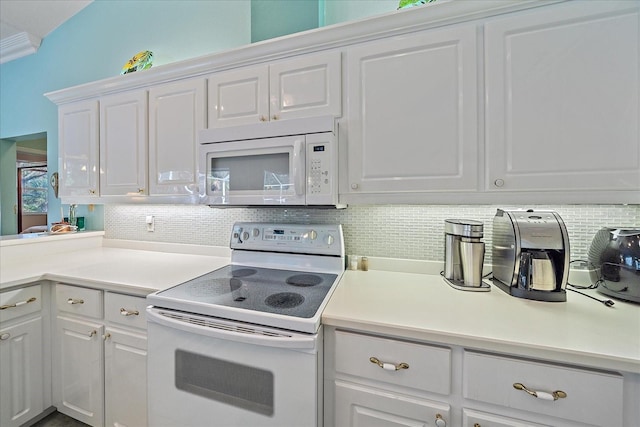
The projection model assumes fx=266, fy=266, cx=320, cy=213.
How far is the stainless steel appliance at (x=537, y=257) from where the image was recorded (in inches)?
41.3

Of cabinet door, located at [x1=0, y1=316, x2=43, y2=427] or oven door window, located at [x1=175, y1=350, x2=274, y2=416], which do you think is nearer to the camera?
oven door window, located at [x1=175, y1=350, x2=274, y2=416]

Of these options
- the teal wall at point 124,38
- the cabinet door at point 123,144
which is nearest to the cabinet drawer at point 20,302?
the cabinet door at point 123,144

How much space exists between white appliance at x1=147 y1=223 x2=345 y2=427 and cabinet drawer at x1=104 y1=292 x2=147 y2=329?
0.22 meters

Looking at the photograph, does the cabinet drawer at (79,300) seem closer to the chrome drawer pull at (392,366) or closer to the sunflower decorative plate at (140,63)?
the chrome drawer pull at (392,366)

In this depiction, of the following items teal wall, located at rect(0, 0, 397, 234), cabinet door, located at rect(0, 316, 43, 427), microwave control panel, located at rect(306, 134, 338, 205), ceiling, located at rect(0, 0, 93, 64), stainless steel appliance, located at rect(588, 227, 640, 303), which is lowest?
cabinet door, located at rect(0, 316, 43, 427)

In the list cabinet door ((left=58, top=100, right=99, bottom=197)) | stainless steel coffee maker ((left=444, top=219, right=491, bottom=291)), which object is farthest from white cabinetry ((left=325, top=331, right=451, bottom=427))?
cabinet door ((left=58, top=100, right=99, bottom=197))

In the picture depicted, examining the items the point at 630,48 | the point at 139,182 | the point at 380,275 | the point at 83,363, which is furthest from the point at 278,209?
the point at 630,48

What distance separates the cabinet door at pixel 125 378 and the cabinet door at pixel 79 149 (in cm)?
108

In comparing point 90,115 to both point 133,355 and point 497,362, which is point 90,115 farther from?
point 497,362

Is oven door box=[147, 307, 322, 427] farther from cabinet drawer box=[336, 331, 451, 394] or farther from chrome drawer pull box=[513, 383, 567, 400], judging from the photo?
chrome drawer pull box=[513, 383, 567, 400]

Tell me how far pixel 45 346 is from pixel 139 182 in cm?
104

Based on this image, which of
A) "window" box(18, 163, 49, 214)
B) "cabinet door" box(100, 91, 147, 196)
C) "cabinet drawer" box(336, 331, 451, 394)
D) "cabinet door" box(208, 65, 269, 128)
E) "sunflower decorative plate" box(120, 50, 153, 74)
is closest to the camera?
"cabinet drawer" box(336, 331, 451, 394)

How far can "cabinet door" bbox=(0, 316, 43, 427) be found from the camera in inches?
53.1

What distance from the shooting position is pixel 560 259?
1048mm
